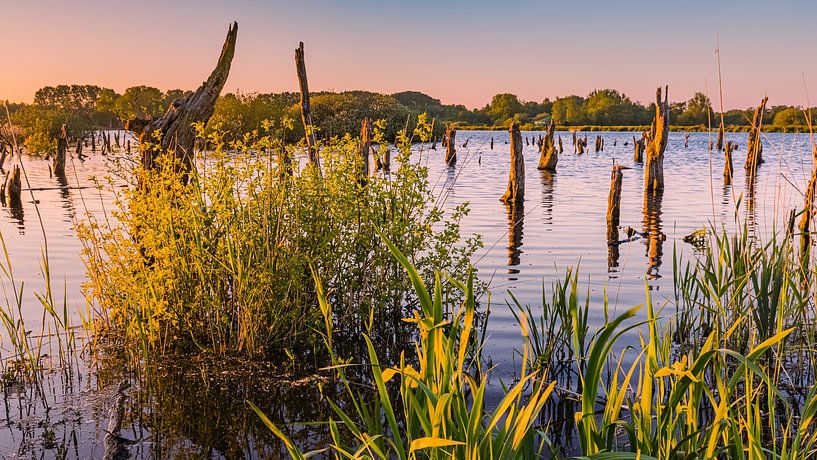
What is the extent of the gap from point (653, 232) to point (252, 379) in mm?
10980

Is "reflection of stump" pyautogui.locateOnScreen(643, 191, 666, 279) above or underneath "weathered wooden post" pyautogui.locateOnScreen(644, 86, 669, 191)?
underneath

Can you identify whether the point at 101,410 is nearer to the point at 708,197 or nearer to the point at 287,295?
the point at 287,295

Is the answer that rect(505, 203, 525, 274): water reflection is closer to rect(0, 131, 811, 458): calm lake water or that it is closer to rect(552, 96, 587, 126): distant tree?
rect(0, 131, 811, 458): calm lake water

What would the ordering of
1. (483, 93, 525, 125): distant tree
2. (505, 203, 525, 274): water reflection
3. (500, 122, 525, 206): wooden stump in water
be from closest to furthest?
(505, 203, 525, 274): water reflection → (500, 122, 525, 206): wooden stump in water → (483, 93, 525, 125): distant tree

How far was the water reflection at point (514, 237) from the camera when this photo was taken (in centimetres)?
1070

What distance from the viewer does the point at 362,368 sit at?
5.95 m

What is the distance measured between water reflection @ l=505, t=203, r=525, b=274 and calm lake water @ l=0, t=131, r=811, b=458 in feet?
0.13

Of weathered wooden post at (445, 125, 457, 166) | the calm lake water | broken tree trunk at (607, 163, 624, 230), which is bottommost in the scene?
the calm lake water

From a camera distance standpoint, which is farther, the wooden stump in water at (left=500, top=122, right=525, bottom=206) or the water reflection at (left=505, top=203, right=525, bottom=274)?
the wooden stump in water at (left=500, top=122, right=525, bottom=206)

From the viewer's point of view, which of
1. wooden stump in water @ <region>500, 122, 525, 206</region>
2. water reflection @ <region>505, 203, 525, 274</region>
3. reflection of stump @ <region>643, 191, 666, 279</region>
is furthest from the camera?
wooden stump in water @ <region>500, 122, 525, 206</region>

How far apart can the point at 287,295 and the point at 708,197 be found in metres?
19.5

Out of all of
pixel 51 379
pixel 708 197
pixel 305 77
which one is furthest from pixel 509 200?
pixel 51 379

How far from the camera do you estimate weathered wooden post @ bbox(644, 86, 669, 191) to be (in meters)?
23.5

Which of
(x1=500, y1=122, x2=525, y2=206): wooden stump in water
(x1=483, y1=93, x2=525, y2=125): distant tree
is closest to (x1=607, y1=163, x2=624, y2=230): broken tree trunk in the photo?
(x1=500, y1=122, x2=525, y2=206): wooden stump in water
